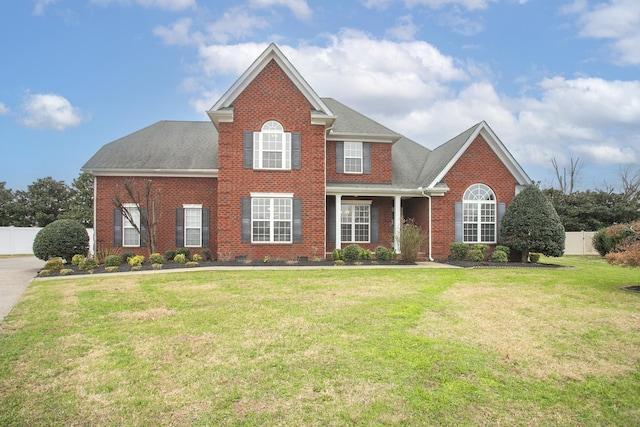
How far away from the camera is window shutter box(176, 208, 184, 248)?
64.7 feet

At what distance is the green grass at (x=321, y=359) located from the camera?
13.5 ft

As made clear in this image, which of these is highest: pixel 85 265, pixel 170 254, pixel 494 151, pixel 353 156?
pixel 494 151

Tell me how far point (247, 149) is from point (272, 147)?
107 centimetres

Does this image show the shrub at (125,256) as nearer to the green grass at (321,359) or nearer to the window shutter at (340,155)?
the green grass at (321,359)

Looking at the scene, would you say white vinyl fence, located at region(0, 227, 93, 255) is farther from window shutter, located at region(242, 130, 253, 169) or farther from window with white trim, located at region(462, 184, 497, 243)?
window with white trim, located at region(462, 184, 497, 243)

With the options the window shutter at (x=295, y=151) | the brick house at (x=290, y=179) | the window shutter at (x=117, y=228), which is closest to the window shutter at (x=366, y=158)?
the brick house at (x=290, y=179)

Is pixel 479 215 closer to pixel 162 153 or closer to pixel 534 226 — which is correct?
pixel 534 226

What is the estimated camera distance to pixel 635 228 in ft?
38.9

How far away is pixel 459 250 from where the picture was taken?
18.6m

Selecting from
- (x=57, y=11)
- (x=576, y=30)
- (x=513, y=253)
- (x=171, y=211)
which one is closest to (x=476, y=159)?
(x=513, y=253)

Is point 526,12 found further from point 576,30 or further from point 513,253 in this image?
point 513,253

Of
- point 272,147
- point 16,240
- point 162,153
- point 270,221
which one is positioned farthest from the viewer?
point 16,240

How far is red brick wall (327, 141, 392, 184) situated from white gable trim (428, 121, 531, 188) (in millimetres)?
2462

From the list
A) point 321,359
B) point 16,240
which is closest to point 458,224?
point 321,359
